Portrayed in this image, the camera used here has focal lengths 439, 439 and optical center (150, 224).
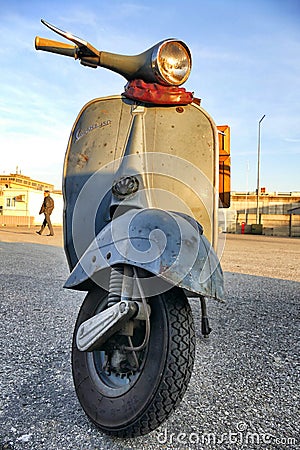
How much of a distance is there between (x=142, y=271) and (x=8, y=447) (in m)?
0.73

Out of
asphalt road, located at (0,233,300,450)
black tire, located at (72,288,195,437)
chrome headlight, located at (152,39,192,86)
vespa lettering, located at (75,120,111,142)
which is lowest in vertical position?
asphalt road, located at (0,233,300,450)

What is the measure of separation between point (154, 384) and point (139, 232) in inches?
20.1

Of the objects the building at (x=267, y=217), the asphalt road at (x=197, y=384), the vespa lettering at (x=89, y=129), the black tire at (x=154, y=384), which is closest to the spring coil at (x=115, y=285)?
the black tire at (x=154, y=384)

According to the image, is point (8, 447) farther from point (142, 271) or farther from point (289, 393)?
point (289, 393)

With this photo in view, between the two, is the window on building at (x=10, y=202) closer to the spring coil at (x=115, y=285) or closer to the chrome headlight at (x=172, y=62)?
the chrome headlight at (x=172, y=62)

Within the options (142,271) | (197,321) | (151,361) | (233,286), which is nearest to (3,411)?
(151,361)

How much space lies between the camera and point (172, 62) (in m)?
2.00

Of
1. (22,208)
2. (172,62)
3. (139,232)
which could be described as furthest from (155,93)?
(22,208)

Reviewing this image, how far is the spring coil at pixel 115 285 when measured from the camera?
154cm

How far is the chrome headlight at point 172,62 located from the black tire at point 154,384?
102 centimetres

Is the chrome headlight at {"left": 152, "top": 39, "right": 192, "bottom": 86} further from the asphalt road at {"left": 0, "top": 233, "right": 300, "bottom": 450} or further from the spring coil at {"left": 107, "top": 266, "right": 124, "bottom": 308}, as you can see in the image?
the asphalt road at {"left": 0, "top": 233, "right": 300, "bottom": 450}

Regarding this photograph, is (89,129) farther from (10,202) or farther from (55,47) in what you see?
(10,202)

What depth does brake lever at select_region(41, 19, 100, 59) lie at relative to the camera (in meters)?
1.94

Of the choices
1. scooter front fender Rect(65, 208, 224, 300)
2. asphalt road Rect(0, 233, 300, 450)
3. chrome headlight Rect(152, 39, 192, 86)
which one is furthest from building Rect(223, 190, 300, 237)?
scooter front fender Rect(65, 208, 224, 300)
